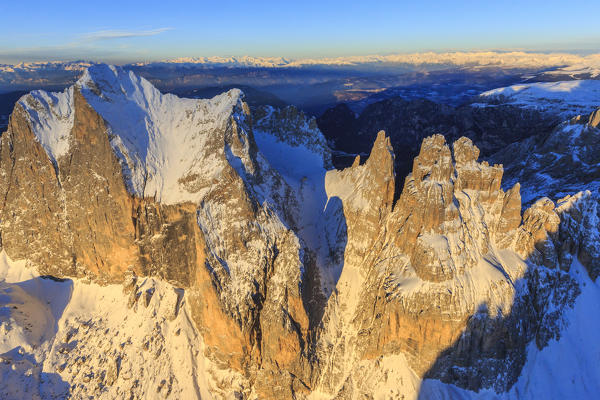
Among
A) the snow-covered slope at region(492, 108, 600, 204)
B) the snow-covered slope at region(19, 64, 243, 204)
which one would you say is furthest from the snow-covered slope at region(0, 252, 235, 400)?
the snow-covered slope at region(492, 108, 600, 204)

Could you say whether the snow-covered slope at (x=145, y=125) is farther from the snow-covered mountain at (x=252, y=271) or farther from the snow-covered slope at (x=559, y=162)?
the snow-covered slope at (x=559, y=162)

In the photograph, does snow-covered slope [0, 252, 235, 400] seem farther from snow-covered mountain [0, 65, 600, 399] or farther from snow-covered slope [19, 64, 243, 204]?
snow-covered slope [19, 64, 243, 204]

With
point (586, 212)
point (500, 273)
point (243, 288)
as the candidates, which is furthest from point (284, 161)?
point (586, 212)

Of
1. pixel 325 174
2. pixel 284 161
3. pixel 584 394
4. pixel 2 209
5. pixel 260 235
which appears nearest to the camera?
pixel 584 394

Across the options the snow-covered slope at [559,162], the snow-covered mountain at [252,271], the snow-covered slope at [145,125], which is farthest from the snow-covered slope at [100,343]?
the snow-covered slope at [559,162]

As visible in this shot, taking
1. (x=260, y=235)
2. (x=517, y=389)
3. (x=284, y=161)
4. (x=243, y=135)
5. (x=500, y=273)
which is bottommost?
(x=517, y=389)

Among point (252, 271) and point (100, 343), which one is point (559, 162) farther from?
point (100, 343)

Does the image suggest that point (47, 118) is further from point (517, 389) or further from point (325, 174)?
point (517, 389)

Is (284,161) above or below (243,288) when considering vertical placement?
above
